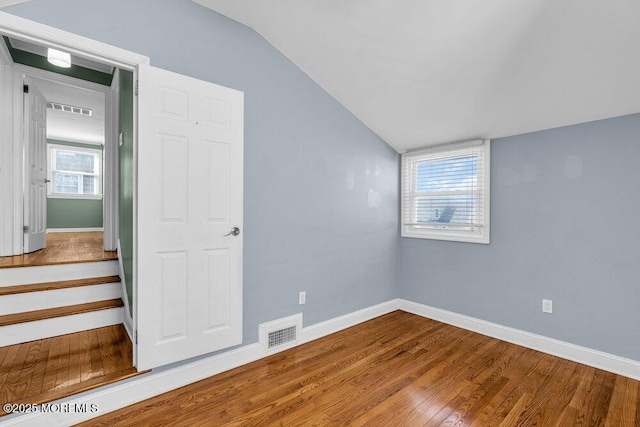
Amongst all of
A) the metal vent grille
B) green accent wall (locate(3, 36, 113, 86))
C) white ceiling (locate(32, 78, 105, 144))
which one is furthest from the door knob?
white ceiling (locate(32, 78, 105, 144))

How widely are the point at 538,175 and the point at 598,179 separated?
42 centimetres

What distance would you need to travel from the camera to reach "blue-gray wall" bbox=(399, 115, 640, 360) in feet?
7.77

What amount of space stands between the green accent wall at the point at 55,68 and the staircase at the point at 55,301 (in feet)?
7.40

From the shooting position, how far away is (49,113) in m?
5.37

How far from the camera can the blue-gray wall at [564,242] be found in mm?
2369

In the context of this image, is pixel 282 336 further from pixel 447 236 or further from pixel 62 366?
pixel 447 236

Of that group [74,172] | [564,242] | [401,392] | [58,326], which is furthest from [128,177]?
[74,172]

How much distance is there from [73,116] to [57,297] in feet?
15.2

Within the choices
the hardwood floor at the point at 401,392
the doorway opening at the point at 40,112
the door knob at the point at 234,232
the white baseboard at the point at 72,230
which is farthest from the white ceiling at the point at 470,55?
the white baseboard at the point at 72,230

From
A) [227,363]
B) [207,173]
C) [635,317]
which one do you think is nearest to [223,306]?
[227,363]

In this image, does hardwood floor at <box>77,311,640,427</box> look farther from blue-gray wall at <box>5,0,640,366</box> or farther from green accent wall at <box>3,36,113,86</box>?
green accent wall at <box>3,36,113,86</box>

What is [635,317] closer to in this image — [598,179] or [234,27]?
[598,179]

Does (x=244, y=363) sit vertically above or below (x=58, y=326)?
below

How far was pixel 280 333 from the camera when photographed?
271 cm
